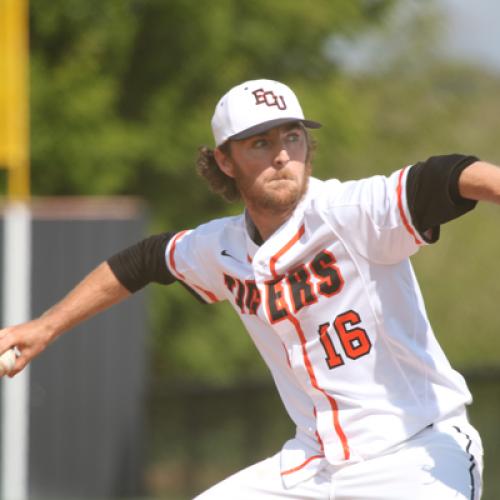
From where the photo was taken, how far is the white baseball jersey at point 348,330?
467 centimetres

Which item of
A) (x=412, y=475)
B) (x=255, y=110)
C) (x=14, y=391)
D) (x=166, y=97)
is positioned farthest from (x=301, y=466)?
(x=166, y=97)

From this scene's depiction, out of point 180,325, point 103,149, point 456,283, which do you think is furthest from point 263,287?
point 456,283

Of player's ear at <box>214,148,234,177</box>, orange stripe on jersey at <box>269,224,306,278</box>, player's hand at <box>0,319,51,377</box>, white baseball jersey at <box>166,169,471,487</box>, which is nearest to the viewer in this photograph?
white baseball jersey at <box>166,169,471,487</box>

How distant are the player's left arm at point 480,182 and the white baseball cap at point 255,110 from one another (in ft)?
3.26

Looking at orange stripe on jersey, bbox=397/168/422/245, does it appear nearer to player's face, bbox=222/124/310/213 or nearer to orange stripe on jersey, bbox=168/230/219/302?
player's face, bbox=222/124/310/213

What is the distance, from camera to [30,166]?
19.1 metres

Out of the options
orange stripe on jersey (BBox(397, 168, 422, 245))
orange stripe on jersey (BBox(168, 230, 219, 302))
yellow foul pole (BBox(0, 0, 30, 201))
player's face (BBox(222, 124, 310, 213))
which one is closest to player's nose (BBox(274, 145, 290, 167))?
player's face (BBox(222, 124, 310, 213))

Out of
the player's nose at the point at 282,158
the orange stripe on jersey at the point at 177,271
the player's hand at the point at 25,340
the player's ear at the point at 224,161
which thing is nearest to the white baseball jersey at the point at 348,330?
the player's nose at the point at 282,158

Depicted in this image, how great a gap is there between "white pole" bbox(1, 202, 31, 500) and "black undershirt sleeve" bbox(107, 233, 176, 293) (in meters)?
7.21

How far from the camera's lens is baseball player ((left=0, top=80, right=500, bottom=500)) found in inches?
181

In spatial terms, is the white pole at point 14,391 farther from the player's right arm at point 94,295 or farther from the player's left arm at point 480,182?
the player's left arm at point 480,182

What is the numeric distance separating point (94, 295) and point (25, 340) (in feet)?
1.32

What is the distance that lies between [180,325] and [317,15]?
5930 millimetres

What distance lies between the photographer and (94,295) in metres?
5.41
